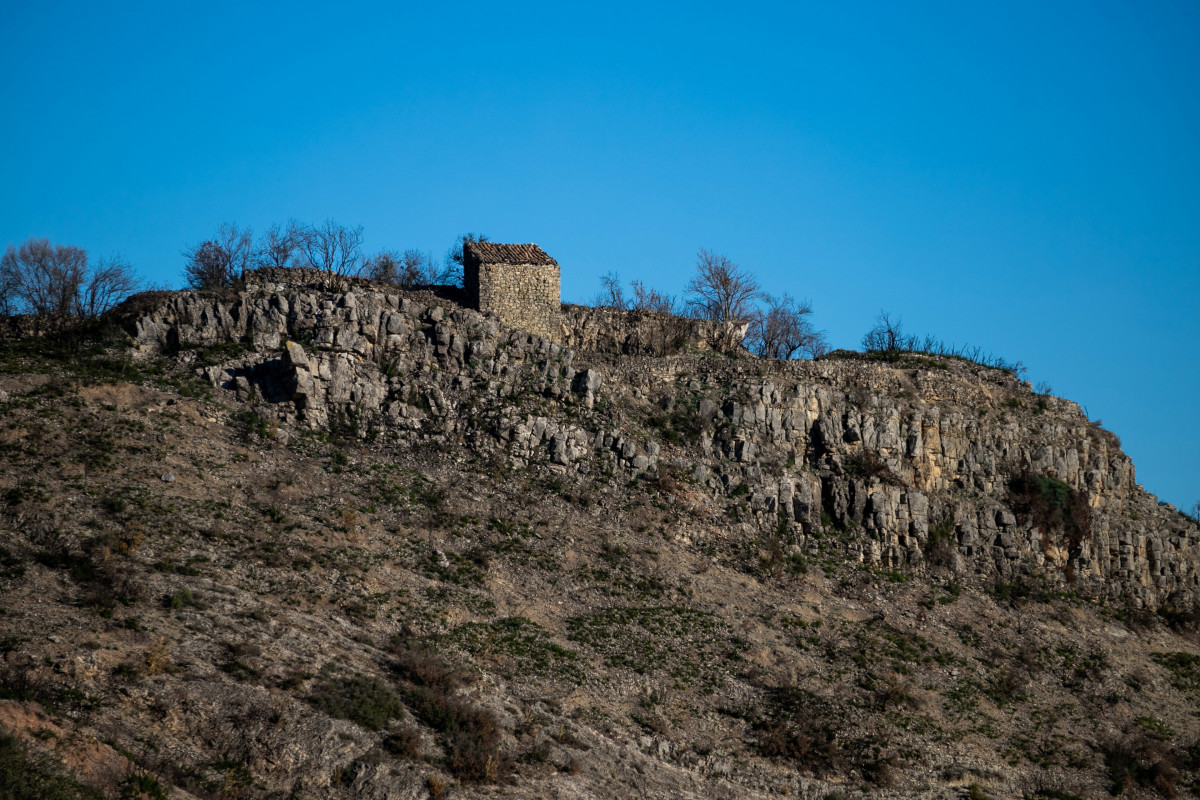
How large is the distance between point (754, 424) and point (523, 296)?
1204 cm

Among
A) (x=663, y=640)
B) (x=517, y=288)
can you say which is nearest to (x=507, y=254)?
(x=517, y=288)

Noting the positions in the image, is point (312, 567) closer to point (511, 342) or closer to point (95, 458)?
point (95, 458)

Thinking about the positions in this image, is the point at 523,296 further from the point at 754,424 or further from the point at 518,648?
the point at 518,648

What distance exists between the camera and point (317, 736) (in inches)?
1080

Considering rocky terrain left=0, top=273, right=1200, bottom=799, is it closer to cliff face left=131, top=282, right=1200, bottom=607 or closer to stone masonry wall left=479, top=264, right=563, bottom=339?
cliff face left=131, top=282, right=1200, bottom=607

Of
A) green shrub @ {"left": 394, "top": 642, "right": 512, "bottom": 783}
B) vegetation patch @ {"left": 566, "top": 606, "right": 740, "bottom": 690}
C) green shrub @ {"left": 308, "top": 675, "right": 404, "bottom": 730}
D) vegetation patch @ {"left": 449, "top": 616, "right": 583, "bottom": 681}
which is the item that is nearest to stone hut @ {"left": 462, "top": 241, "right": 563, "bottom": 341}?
vegetation patch @ {"left": 566, "top": 606, "right": 740, "bottom": 690}

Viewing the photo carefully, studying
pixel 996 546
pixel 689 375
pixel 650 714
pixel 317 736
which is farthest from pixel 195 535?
pixel 996 546

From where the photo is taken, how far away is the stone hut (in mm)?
48906

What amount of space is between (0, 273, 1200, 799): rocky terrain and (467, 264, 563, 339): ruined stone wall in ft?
4.02

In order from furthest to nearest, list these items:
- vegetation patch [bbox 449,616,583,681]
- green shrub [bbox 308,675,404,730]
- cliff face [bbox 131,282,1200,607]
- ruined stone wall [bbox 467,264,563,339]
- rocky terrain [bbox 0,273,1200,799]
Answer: ruined stone wall [bbox 467,264,563,339], cliff face [bbox 131,282,1200,607], vegetation patch [bbox 449,616,583,681], green shrub [bbox 308,675,404,730], rocky terrain [bbox 0,273,1200,799]

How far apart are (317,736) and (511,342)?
2307 centimetres

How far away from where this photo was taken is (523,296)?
162 feet

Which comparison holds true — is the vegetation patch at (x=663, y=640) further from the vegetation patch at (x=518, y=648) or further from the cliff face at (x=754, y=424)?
the cliff face at (x=754, y=424)

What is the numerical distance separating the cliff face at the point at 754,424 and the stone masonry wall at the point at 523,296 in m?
1.22
